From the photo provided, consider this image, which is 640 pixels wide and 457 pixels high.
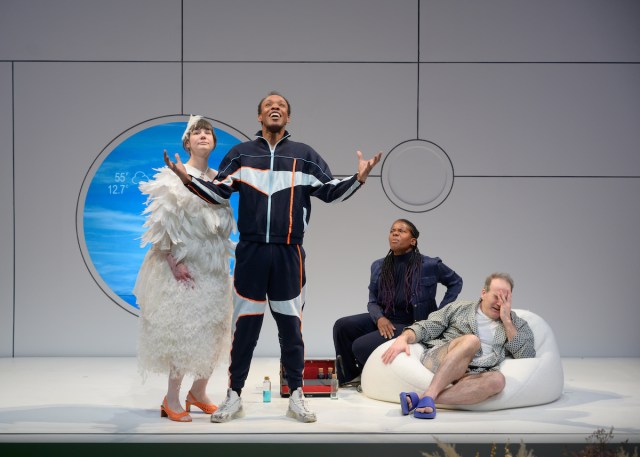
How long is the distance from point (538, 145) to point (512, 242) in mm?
787

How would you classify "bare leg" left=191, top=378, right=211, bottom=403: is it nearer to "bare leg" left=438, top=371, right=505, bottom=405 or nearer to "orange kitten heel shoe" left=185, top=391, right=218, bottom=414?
"orange kitten heel shoe" left=185, top=391, right=218, bottom=414

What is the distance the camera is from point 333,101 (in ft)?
20.6

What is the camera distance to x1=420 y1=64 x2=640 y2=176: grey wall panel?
6.30 meters

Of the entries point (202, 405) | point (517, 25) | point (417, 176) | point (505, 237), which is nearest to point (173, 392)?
point (202, 405)

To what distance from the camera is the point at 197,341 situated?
3986 mm

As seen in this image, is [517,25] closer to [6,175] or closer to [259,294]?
[259,294]

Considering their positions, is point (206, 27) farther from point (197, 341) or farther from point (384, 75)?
point (197, 341)

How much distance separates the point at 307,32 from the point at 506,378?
3.23m

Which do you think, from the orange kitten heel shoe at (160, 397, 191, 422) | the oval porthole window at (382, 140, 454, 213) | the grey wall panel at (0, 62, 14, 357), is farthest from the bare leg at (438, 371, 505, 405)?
the grey wall panel at (0, 62, 14, 357)

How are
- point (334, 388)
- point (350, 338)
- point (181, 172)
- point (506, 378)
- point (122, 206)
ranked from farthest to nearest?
1. point (122, 206)
2. point (350, 338)
3. point (334, 388)
4. point (506, 378)
5. point (181, 172)

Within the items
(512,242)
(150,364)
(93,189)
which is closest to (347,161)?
(512,242)

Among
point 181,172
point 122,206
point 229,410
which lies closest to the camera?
point 181,172

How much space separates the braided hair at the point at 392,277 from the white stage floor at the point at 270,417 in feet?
2.04

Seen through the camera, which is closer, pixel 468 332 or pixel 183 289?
pixel 183 289
